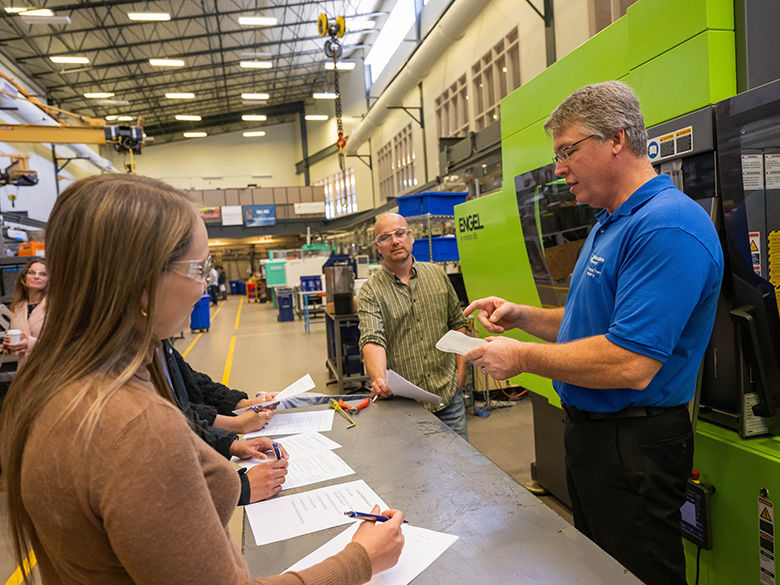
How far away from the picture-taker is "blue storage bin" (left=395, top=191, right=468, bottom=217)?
210 inches

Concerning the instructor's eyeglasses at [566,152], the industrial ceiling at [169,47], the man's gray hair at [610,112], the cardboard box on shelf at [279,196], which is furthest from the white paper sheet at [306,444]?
the cardboard box on shelf at [279,196]

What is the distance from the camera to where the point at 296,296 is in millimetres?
15062

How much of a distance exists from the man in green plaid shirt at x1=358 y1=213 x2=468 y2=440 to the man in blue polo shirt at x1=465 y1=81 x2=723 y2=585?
3.76 feet

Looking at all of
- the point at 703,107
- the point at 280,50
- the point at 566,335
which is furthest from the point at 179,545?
the point at 280,50

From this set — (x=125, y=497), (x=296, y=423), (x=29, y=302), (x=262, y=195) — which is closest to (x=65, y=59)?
(x=262, y=195)

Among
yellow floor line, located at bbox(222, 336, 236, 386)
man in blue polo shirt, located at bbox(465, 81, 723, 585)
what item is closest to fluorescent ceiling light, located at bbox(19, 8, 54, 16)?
yellow floor line, located at bbox(222, 336, 236, 386)

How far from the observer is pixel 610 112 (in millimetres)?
1396

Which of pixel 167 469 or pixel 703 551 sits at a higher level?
pixel 167 469

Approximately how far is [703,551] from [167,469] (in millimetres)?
1865

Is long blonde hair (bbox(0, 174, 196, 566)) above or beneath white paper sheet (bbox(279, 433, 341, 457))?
above

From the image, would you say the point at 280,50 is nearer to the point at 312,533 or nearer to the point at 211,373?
the point at 211,373

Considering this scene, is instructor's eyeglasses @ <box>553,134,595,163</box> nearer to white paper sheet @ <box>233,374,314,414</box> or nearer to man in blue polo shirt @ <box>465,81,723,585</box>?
man in blue polo shirt @ <box>465,81,723,585</box>

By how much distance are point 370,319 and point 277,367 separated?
546 centimetres

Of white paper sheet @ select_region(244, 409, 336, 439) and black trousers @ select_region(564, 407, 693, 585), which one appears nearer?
black trousers @ select_region(564, 407, 693, 585)
